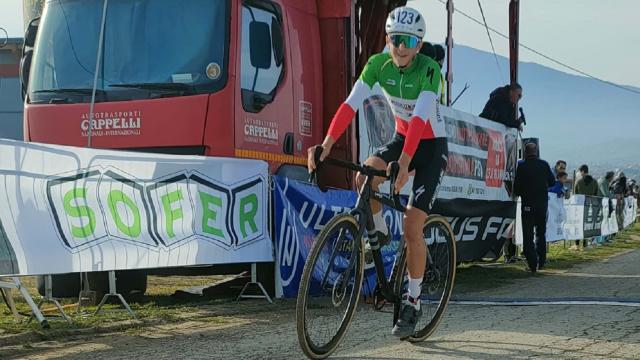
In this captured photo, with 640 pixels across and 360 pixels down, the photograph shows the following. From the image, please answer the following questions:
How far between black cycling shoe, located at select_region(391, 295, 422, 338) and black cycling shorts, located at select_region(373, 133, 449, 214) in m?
0.60

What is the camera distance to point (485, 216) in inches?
511

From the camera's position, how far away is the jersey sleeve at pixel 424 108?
5.75 meters

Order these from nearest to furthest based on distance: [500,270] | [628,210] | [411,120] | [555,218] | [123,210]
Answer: [411,120], [123,210], [500,270], [555,218], [628,210]

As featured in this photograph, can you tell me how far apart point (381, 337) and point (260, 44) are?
3.85 meters

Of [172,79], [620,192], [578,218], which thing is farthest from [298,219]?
[620,192]

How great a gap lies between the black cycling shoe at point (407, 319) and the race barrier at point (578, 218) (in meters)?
11.3

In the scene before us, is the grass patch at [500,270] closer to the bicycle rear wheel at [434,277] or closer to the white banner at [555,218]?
the white banner at [555,218]

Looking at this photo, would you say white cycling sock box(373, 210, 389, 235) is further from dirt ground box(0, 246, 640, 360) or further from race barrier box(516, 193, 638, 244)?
race barrier box(516, 193, 638, 244)

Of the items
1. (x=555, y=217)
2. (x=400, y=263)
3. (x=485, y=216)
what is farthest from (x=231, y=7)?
(x=555, y=217)

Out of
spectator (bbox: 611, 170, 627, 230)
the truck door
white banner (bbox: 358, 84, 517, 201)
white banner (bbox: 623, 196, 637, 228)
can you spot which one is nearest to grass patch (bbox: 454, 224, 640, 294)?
white banner (bbox: 358, 84, 517, 201)

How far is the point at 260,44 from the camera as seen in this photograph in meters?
9.40

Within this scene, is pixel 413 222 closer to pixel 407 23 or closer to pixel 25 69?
pixel 407 23

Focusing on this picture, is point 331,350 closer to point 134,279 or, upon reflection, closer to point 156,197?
point 156,197

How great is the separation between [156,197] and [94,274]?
4.52 ft
